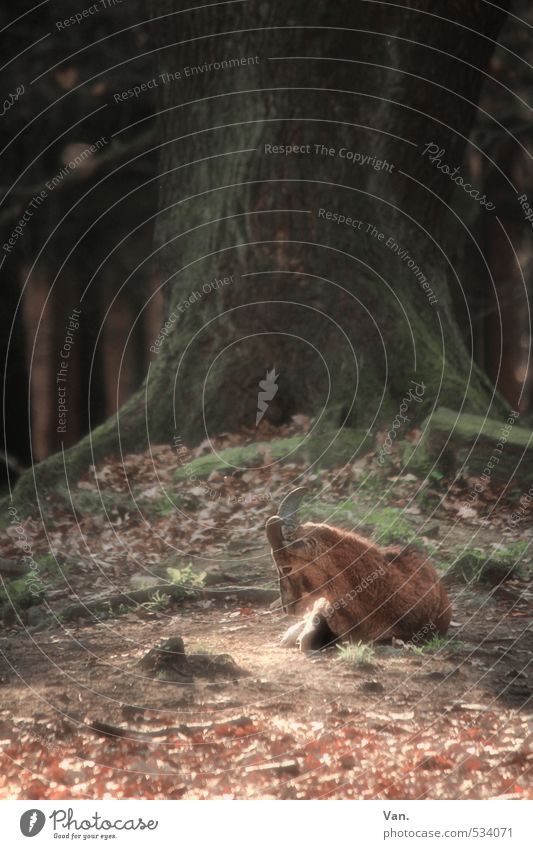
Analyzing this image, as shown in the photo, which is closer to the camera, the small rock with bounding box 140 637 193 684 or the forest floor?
the forest floor

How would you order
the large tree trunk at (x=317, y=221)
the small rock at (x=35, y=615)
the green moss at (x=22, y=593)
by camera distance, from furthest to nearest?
the large tree trunk at (x=317, y=221) → the green moss at (x=22, y=593) → the small rock at (x=35, y=615)

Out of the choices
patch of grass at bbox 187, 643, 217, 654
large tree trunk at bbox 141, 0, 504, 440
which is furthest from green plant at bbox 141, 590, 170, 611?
large tree trunk at bbox 141, 0, 504, 440

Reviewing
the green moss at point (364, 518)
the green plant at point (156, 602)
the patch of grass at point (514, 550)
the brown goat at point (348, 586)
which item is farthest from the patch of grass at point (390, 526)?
the brown goat at point (348, 586)

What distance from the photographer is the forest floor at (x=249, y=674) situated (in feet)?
17.2

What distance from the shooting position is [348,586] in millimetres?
6418

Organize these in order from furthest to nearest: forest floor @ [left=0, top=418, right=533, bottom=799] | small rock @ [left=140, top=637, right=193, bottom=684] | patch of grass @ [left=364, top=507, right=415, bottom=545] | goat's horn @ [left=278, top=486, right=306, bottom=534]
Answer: patch of grass @ [left=364, top=507, right=415, bottom=545] < small rock @ [left=140, top=637, right=193, bottom=684] < goat's horn @ [left=278, top=486, right=306, bottom=534] < forest floor @ [left=0, top=418, right=533, bottom=799]

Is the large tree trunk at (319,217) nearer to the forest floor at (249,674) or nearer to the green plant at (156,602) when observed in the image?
the forest floor at (249,674)

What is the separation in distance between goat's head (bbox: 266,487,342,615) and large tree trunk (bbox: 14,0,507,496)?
16.5 ft

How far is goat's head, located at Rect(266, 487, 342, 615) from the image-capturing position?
5961 mm

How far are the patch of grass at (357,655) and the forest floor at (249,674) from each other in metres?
0.01

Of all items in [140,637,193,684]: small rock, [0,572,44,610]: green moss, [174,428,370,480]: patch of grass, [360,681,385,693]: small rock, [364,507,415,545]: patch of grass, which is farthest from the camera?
[174,428,370,480]: patch of grass

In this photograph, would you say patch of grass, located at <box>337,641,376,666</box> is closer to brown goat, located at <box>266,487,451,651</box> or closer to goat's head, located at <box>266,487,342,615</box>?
brown goat, located at <box>266,487,451,651</box>

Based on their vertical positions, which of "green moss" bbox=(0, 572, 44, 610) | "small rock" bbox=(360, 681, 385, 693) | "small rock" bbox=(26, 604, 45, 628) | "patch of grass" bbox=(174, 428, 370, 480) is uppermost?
"patch of grass" bbox=(174, 428, 370, 480)

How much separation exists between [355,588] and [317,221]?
20.4 ft
